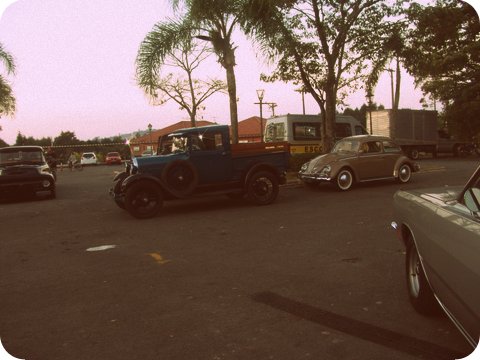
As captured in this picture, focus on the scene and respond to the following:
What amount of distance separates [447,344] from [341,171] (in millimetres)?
9779

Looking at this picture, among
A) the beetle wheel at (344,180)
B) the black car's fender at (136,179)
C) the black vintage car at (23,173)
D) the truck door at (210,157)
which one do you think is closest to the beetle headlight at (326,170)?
the beetle wheel at (344,180)

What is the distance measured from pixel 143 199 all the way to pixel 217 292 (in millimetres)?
5529

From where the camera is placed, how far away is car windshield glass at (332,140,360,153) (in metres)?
13.2

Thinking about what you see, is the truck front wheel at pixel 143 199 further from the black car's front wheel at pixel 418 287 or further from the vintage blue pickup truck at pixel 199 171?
the black car's front wheel at pixel 418 287

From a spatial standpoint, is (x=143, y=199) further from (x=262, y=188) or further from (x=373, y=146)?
(x=373, y=146)

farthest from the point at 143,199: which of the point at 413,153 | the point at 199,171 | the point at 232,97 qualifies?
the point at 413,153

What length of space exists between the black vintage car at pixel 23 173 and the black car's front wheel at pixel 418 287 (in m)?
12.2

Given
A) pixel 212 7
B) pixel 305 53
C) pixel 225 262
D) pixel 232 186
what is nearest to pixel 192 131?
pixel 232 186

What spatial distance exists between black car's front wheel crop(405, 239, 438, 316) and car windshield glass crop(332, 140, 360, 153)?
31.7 feet

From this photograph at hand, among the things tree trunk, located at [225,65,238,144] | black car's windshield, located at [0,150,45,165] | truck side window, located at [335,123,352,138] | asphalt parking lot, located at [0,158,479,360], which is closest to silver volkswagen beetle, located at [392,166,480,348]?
asphalt parking lot, located at [0,158,479,360]

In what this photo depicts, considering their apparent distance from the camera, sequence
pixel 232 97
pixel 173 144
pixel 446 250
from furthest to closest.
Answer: pixel 232 97 < pixel 173 144 < pixel 446 250

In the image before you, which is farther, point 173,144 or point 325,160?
A: point 325,160

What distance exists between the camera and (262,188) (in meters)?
10.8

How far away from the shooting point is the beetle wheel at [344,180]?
1259cm
